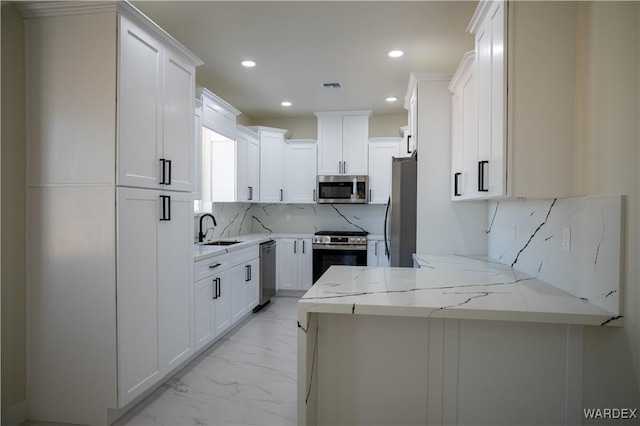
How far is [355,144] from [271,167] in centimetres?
125

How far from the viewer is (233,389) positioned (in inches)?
99.8

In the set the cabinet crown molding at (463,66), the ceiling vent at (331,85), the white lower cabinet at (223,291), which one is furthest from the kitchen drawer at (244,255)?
the cabinet crown molding at (463,66)

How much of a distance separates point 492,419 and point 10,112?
2928 mm

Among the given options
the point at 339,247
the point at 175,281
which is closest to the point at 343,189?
the point at 339,247

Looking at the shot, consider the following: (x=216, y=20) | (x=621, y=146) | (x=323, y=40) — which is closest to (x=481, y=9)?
(x=621, y=146)

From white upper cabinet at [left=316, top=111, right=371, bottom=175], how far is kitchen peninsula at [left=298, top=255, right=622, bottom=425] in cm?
353

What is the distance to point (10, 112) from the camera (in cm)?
202

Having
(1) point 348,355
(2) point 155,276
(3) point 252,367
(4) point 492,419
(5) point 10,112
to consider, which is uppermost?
(5) point 10,112

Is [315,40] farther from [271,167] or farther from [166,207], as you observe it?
[271,167]

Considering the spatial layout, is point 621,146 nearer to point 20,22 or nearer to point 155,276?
point 155,276

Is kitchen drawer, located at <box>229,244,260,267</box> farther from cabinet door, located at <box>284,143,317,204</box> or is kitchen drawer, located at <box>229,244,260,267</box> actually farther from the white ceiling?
the white ceiling

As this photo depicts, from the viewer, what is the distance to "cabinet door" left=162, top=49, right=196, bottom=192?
247 centimetres

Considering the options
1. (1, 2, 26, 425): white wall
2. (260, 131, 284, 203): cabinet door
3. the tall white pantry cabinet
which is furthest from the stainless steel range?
(1, 2, 26, 425): white wall

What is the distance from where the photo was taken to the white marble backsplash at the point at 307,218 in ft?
18.0
